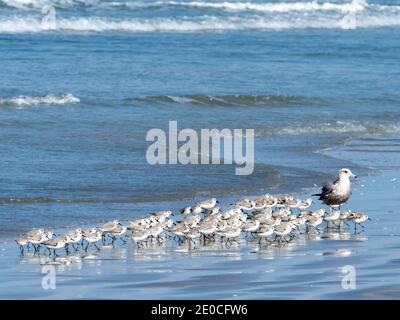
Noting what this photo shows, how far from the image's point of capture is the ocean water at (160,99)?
Answer: 43.4 feet

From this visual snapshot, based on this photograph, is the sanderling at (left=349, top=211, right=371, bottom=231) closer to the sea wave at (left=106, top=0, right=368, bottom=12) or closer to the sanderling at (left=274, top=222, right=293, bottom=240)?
the sanderling at (left=274, top=222, right=293, bottom=240)

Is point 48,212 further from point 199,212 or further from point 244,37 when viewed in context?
point 244,37

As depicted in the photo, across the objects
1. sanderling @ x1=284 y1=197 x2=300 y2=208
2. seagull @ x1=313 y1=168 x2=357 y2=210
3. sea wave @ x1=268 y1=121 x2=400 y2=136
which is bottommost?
sanderling @ x1=284 y1=197 x2=300 y2=208

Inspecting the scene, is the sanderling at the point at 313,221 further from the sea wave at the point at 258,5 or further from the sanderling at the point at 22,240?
the sea wave at the point at 258,5

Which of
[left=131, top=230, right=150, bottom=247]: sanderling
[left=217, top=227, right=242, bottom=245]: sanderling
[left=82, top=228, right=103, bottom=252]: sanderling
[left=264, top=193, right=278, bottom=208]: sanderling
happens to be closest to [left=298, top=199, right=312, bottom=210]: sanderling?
[left=264, top=193, right=278, bottom=208]: sanderling

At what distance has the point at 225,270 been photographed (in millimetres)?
9227

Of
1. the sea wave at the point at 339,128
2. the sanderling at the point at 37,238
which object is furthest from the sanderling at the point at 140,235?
the sea wave at the point at 339,128

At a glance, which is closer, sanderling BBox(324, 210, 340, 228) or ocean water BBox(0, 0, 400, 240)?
sanderling BBox(324, 210, 340, 228)

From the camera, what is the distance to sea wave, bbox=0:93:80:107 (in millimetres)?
19555

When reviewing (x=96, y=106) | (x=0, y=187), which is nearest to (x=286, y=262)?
(x=0, y=187)

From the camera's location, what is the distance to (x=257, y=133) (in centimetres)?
1783

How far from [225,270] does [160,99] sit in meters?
11.9

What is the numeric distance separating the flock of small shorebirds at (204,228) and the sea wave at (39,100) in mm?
8269

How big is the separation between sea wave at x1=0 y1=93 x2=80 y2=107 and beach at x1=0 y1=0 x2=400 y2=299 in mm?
53
